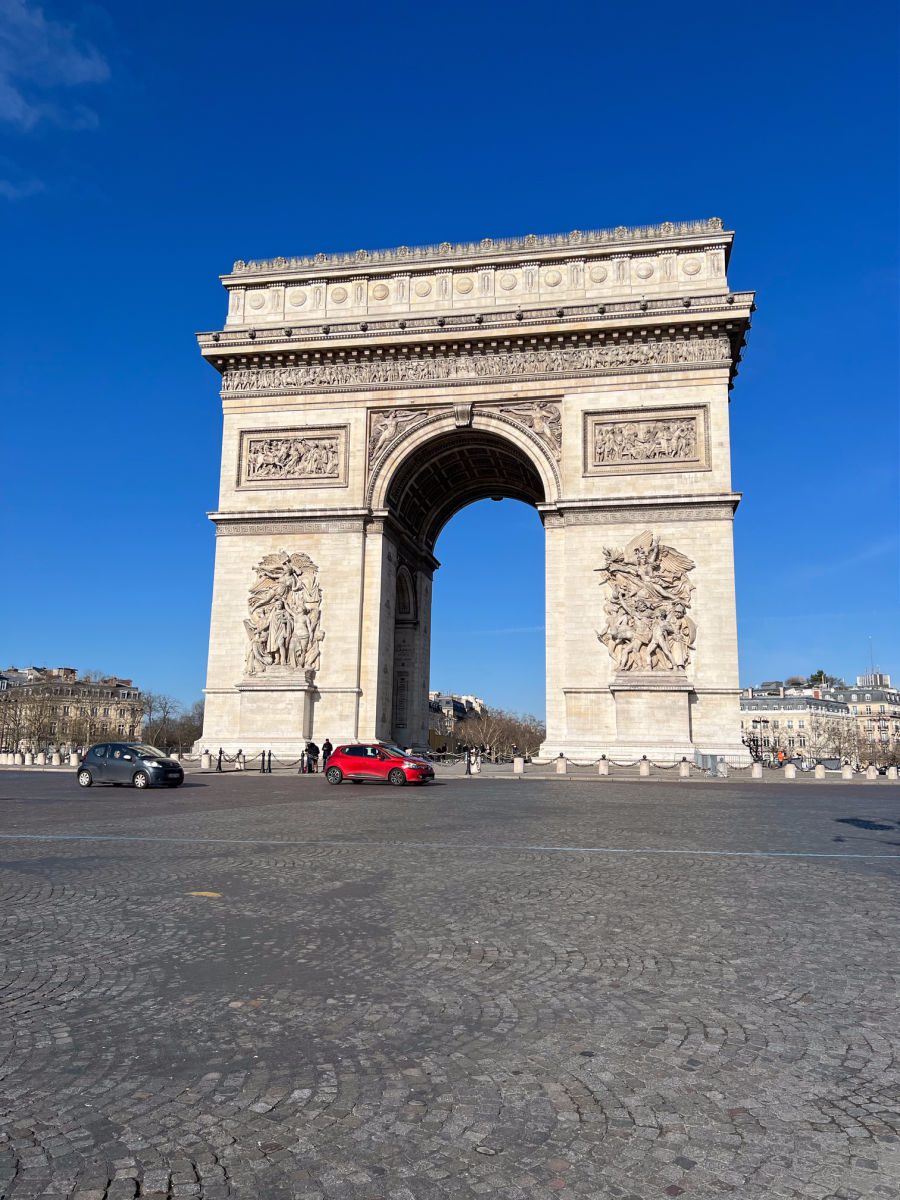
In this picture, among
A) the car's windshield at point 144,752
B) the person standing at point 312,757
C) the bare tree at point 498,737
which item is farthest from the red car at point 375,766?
the bare tree at point 498,737

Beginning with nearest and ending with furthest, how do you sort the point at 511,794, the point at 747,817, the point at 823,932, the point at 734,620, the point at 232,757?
the point at 823,932 → the point at 747,817 → the point at 511,794 → the point at 734,620 → the point at 232,757

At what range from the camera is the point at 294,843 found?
936cm

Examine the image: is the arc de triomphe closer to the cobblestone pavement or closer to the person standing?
the person standing

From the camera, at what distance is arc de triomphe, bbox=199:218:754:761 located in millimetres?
27484

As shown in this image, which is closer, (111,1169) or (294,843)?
(111,1169)

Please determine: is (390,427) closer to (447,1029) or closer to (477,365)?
(477,365)

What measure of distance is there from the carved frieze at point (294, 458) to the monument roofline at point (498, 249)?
5974 millimetres

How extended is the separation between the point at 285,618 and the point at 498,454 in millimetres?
10237

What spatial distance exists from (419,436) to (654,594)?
9758 mm

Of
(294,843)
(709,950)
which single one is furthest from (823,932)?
(294,843)

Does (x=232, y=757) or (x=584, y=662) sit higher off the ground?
(x=584, y=662)

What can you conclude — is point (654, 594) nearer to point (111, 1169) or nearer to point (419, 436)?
point (419, 436)

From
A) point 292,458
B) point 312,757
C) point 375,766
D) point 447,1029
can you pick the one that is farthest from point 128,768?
point 447,1029

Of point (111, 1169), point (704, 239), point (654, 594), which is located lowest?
point (111, 1169)
